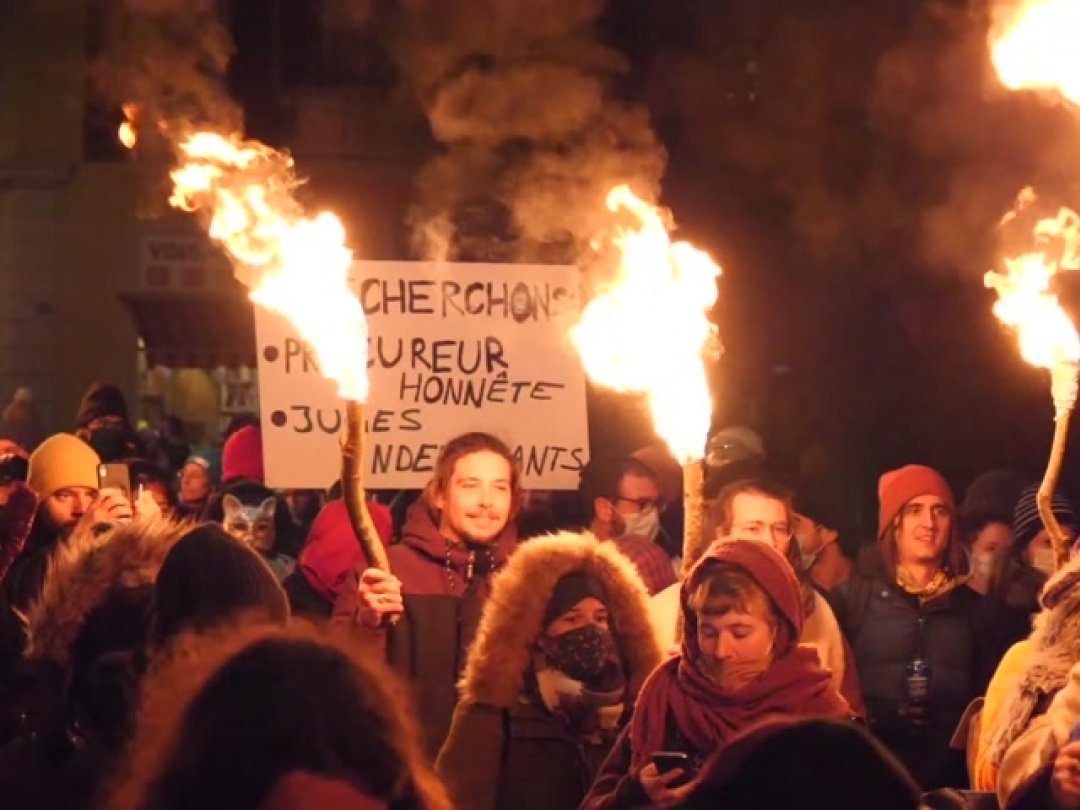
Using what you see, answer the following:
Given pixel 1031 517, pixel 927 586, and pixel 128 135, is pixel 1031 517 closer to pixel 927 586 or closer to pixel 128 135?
pixel 927 586

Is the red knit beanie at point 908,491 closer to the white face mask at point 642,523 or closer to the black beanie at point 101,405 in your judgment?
the white face mask at point 642,523

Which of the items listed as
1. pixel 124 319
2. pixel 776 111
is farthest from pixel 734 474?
pixel 124 319

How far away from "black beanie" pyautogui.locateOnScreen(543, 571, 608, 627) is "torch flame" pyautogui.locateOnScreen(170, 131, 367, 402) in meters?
0.92

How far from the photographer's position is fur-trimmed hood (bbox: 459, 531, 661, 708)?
5.32 m

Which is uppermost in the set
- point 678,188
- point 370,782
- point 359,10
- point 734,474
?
point 359,10

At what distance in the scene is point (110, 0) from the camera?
18.2 m

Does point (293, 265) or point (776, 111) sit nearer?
point (293, 265)

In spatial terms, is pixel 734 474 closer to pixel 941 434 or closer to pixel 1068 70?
pixel 1068 70

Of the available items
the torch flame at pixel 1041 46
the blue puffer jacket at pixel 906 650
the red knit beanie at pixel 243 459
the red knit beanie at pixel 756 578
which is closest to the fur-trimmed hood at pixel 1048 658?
the red knit beanie at pixel 756 578

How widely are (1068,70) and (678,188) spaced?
793 cm

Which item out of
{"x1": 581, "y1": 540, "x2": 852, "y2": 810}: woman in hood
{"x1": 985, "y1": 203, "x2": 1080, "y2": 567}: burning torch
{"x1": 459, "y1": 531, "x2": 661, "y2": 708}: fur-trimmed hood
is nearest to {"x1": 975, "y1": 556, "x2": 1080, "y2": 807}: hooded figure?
{"x1": 581, "y1": 540, "x2": 852, "y2": 810}: woman in hood

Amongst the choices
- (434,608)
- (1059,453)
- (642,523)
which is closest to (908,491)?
(1059,453)

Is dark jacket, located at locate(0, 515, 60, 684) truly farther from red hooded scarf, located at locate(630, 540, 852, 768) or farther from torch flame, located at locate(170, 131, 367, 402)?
red hooded scarf, located at locate(630, 540, 852, 768)

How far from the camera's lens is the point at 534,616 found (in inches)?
210
